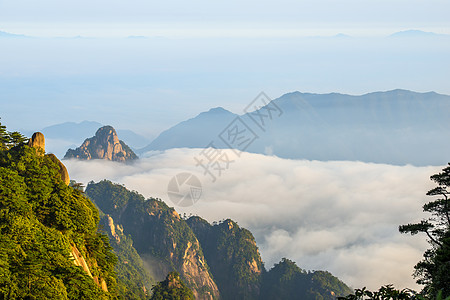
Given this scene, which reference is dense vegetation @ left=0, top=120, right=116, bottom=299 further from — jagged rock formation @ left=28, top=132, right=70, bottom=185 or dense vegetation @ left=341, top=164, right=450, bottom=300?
dense vegetation @ left=341, top=164, right=450, bottom=300

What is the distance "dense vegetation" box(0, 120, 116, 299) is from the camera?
2627 centimetres

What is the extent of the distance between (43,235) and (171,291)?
57720mm

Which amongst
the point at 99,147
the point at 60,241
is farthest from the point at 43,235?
the point at 99,147

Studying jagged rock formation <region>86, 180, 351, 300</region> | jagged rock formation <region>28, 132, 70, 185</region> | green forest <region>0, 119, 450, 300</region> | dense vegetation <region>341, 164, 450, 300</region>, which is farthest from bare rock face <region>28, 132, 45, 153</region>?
jagged rock formation <region>86, 180, 351, 300</region>

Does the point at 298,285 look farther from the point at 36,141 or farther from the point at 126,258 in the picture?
the point at 36,141

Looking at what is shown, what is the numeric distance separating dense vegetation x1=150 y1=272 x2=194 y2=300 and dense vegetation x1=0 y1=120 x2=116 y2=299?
147ft

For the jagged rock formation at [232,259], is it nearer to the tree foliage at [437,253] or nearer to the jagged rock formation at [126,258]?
the jagged rock formation at [126,258]

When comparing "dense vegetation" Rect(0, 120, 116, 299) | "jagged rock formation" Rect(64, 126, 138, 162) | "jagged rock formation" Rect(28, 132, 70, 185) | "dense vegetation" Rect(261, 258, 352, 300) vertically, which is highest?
"jagged rock formation" Rect(64, 126, 138, 162)

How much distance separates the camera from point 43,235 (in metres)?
30.7

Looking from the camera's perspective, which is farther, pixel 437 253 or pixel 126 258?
pixel 126 258

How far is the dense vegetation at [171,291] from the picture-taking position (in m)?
83.9

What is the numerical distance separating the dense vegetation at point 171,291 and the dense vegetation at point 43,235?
44797mm

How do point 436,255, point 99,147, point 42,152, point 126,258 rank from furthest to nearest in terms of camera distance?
point 99,147 → point 126,258 → point 42,152 → point 436,255

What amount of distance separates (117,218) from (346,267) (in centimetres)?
10284
